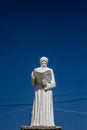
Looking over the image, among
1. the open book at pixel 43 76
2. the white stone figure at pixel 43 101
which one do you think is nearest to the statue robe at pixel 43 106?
the white stone figure at pixel 43 101

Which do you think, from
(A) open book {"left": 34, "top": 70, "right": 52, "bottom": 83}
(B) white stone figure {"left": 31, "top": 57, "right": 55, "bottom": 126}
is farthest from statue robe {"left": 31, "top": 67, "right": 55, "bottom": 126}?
(A) open book {"left": 34, "top": 70, "right": 52, "bottom": 83}

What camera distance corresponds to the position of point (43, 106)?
14461 millimetres

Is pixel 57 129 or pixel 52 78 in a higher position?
pixel 52 78

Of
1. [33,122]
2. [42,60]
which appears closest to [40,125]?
[33,122]

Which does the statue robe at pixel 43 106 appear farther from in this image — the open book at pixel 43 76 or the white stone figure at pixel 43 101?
the open book at pixel 43 76

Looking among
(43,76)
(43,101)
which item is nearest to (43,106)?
(43,101)

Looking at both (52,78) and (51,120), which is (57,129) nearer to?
(51,120)

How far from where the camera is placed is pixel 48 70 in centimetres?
1464

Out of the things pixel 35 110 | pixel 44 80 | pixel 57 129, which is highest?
pixel 44 80

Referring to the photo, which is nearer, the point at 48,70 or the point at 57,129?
the point at 57,129

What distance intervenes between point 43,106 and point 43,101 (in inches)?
7.8

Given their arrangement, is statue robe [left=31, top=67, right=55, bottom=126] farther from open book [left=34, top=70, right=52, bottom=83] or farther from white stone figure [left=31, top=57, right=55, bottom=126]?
open book [left=34, top=70, right=52, bottom=83]

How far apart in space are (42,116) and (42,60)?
7.25ft

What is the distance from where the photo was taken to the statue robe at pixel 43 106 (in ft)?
46.5
